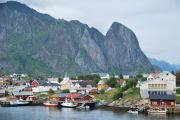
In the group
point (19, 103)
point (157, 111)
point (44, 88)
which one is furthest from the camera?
point (44, 88)

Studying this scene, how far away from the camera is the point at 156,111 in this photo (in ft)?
221

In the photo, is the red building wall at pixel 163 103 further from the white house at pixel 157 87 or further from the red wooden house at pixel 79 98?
the red wooden house at pixel 79 98

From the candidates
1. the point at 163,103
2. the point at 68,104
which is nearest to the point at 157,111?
the point at 163,103

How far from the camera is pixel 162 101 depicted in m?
71.3

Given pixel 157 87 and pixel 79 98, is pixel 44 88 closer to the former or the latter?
pixel 79 98

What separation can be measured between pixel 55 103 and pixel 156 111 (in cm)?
2695

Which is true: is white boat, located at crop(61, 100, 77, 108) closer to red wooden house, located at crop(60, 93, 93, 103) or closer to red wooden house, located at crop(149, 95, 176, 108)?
red wooden house, located at crop(60, 93, 93, 103)

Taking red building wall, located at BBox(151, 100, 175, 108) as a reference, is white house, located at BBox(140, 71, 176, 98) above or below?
above

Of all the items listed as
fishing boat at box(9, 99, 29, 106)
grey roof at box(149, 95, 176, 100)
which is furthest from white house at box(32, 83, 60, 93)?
grey roof at box(149, 95, 176, 100)

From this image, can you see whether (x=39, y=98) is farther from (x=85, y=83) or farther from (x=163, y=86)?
(x=163, y=86)

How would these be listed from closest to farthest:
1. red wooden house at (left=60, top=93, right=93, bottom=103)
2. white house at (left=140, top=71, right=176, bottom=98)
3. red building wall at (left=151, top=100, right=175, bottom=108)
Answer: red building wall at (left=151, top=100, right=175, bottom=108) < white house at (left=140, top=71, right=176, bottom=98) < red wooden house at (left=60, top=93, right=93, bottom=103)

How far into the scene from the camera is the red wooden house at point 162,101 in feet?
230

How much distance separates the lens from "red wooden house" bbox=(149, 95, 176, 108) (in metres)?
70.2

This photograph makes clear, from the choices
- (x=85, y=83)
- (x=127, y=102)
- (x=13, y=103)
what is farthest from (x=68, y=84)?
(x=127, y=102)
